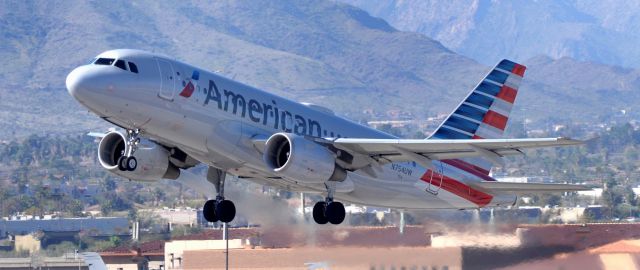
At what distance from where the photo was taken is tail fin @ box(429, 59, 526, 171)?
52438 millimetres

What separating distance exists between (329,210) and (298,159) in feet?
9.23

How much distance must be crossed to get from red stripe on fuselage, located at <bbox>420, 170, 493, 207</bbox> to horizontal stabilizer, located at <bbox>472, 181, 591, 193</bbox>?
328 millimetres

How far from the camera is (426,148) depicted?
147 ft

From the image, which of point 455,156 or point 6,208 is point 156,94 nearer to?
point 455,156

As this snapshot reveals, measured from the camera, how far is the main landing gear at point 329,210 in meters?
46.2

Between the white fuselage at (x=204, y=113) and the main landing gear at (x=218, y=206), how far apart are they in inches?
43.5

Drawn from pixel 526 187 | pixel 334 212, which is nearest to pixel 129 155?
pixel 334 212

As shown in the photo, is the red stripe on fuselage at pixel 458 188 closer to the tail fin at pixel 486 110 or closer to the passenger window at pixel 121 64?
the tail fin at pixel 486 110

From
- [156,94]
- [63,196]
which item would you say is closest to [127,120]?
[156,94]

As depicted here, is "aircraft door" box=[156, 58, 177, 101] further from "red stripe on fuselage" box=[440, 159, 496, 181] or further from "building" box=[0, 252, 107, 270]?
"building" box=[0, 252, 107, 270]

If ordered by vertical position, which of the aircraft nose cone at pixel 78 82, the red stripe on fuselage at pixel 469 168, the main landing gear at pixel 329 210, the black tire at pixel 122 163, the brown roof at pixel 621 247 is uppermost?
the aircraft nose cone at pixel 78 82

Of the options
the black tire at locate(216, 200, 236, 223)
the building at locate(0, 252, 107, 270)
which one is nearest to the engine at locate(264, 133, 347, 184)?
the black tire at locate(216, 200, 236, 223)

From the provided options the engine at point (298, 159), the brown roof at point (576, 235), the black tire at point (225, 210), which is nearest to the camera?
the engine at point (298, 159)

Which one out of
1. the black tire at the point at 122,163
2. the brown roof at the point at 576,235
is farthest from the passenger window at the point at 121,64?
the brown roof at the point at 576,235
